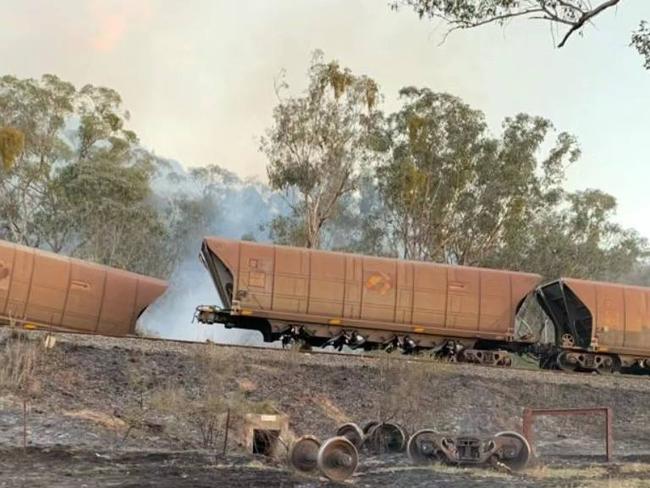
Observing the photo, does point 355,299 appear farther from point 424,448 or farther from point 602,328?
point 424,448

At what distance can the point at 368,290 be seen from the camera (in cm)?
2078

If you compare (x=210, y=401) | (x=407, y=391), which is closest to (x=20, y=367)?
(x=210, y=401)

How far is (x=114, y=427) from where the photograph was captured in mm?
11906

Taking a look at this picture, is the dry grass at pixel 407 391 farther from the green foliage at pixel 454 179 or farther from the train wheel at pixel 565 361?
the green foliage at pixel 454 179

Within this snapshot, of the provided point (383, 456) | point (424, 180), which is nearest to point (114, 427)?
point (383, 456)

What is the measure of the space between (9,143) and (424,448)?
110 feet

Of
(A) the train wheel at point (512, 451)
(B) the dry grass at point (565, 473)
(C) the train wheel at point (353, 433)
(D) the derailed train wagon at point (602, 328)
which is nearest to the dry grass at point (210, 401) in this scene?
(C) the train wheel at point (353, 433)

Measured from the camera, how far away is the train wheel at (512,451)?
10820 mm

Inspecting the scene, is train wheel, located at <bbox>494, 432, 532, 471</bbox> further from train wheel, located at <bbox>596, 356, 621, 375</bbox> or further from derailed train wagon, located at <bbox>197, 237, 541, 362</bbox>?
train wheel, located at <bbox>596, 356, 621, 375</bbox>

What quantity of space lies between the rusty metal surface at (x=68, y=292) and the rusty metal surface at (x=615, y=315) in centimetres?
1316

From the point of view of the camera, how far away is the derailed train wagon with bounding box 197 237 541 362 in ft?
66.0

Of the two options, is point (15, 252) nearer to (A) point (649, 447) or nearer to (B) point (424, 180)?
(A) point (649, 447)

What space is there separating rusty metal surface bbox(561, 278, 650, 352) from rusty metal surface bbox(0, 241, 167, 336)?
1316 centimetres

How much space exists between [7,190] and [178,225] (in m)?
22.7
